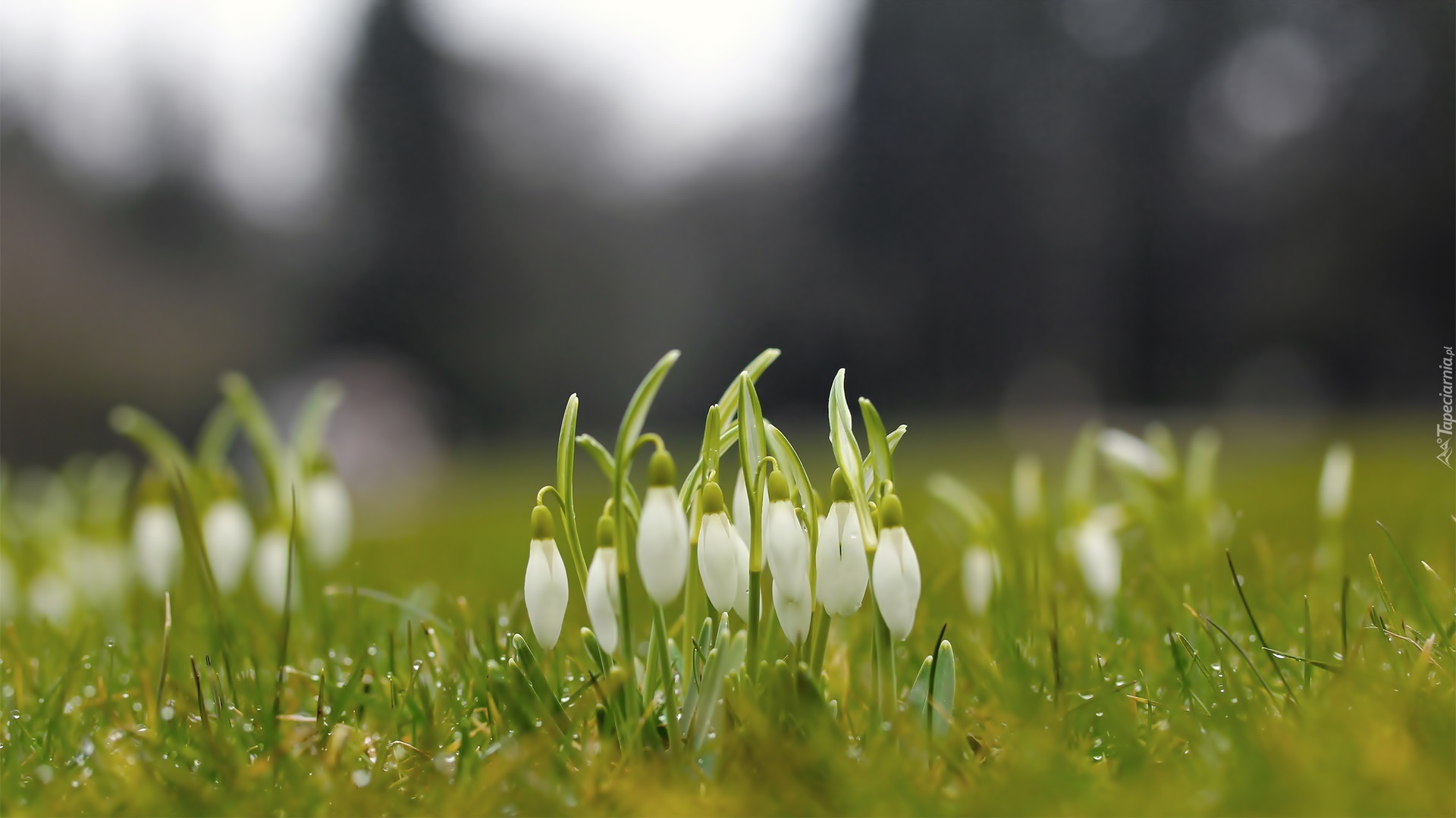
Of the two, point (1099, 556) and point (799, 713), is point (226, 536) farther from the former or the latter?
point (1099, 556)

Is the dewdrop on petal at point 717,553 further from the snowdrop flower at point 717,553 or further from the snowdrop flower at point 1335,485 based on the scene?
the snowdrop flower at point 1335,485

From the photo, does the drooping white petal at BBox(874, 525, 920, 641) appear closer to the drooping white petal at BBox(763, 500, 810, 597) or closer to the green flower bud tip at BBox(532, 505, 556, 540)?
the drooping white petal at BBox(763, 500, 810, 597)

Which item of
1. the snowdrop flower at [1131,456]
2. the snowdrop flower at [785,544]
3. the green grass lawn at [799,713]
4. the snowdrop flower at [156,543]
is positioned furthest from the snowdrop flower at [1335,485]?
the snowdrop flower at [156,543]

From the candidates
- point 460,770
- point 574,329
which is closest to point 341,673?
point 460,770

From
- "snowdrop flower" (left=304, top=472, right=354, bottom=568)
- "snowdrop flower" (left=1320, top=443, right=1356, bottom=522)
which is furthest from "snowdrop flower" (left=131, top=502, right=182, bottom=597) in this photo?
"snowdrop flower" (left=1320, top=443, right=1356, bottom=522)

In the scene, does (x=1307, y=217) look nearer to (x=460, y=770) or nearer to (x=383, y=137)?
(x=460, y=770)

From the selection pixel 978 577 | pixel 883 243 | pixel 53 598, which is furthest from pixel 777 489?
pixel 883 243
